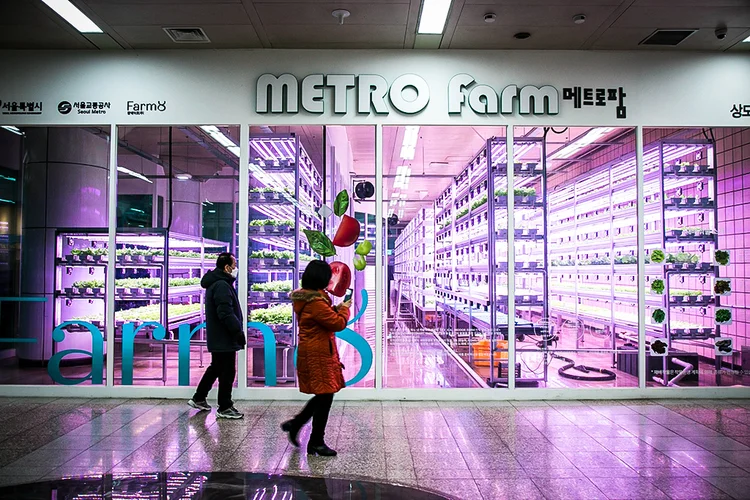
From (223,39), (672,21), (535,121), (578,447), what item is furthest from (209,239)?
(672,21)

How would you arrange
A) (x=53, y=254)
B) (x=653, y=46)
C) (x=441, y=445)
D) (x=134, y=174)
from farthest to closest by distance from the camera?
(x=134, y=174), (x=53, y=254), (x=653, y=46), (x=441, y=445)

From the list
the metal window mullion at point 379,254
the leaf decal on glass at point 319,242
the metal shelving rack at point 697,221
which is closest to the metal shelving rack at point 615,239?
the metal shelving rack at point 697,221

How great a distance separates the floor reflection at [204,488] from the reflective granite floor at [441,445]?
5.0 inches

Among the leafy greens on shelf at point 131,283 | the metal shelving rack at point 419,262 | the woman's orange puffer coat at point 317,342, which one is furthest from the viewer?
the metal shelving rack at point 419,262

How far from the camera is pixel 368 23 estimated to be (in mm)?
5254

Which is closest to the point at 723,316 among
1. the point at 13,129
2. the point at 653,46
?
the point at 653,46

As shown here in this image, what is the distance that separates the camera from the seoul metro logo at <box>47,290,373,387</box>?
5.81m

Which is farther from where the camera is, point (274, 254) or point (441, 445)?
point (274, 254)

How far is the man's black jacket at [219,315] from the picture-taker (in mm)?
4910

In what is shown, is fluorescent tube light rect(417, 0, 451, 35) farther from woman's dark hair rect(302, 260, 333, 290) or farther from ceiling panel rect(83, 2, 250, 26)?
woman's dark hair rect(302, 260, 333, 290)

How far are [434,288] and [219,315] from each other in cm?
355

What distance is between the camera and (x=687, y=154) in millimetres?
6297

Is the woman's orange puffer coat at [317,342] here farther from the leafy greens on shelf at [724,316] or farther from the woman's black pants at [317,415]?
the leafy greens on shelf at [724,316]

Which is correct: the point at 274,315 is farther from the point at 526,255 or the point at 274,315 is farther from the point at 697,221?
the point at 697,221
